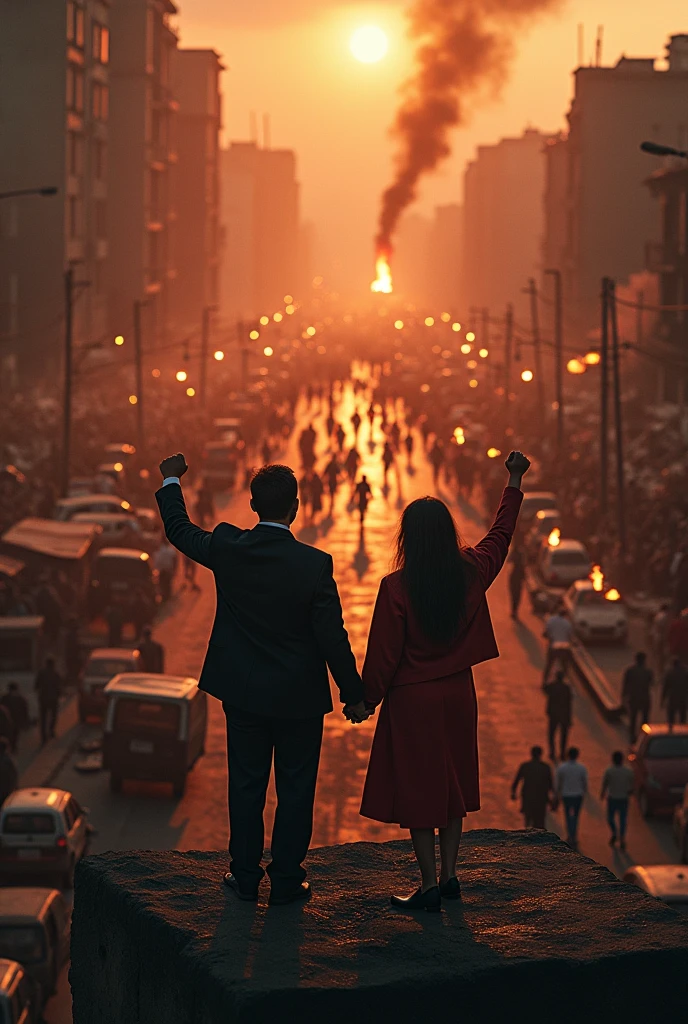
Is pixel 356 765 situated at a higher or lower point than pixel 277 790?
lower

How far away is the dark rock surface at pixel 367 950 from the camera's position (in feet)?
19.0

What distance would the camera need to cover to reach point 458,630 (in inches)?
261

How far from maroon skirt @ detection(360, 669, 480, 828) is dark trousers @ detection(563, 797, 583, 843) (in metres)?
13.5

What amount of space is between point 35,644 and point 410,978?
22.9 metres

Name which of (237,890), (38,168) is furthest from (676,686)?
(38,168)

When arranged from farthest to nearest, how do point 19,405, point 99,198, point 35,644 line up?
point 99,198 < point 19,405 < point 35,644

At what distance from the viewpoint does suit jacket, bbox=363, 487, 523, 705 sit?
21.6ft

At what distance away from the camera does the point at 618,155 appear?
10544cm

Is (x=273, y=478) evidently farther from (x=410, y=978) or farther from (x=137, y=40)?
(x=137, y=40)

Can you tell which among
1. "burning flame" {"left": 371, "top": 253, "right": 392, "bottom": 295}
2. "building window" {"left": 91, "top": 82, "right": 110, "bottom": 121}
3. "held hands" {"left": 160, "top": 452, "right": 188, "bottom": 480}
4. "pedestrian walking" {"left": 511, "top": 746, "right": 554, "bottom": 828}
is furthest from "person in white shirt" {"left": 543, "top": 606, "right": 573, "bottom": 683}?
"building window" {"left": 91, "top": 82, "right": 110, "bottom": 121}

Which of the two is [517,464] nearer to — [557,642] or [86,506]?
[557,642]

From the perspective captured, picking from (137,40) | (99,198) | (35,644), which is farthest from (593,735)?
(137,40)

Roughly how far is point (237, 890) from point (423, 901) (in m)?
0.69

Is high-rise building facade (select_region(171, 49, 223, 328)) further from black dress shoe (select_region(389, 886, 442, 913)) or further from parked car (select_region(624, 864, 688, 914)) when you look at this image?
black dress shoe (select_region(389, 886, 442, 913))
